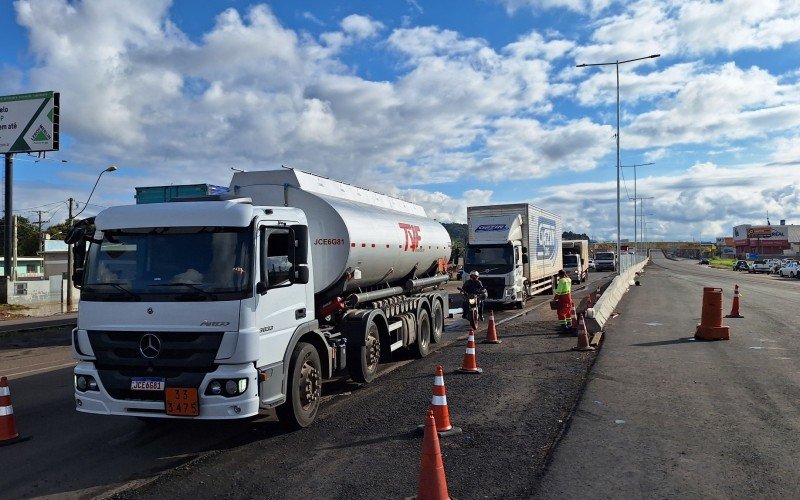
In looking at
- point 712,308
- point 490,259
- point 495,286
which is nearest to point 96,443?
point 712,308

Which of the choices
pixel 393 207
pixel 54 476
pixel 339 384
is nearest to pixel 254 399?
pixel 54 476

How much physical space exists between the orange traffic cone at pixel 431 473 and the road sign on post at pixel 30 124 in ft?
104

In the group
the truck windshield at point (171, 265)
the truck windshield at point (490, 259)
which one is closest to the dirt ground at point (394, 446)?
the truck windshield at point (171, 265)

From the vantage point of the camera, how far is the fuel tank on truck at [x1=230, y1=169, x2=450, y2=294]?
8109 millimetres

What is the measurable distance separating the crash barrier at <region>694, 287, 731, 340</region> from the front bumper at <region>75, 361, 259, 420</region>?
36.9 feet

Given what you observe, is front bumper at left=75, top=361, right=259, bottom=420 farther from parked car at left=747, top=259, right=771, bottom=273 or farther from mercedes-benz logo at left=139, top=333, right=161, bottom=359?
parked car at left=747, top=259, right=771, bottom=273

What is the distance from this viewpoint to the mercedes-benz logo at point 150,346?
565cm

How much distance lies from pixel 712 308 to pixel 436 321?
639 centimetres

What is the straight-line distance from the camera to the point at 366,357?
8.84 metres

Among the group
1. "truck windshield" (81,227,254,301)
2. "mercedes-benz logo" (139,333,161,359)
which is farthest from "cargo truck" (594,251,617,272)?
"mercedes-benz logo" (139,333,161,359)

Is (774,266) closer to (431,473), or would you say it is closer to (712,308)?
(712,308)

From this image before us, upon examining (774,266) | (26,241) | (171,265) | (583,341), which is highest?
(26,241)

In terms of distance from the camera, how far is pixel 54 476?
5469 millimetres

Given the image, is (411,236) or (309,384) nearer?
(309,384)
